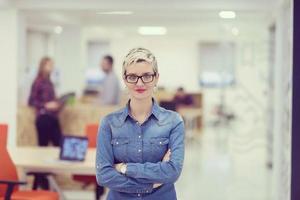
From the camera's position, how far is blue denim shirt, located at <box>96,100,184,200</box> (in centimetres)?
260

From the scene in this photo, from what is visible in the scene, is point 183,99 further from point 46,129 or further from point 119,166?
point 119,166

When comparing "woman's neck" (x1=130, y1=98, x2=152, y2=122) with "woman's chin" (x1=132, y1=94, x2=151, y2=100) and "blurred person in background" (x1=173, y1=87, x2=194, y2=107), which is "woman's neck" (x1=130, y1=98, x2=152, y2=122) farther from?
"blurred person in background" (x1=173, y1=87, x2=194, y2=107)

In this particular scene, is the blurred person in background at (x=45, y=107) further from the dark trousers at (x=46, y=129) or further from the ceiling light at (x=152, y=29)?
the ceiling light at (x=152, y=29)

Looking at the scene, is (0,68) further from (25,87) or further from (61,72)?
(61,72)

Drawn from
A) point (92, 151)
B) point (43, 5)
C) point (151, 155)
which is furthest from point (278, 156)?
point (151, 155)

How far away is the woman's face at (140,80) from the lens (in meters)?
2.60

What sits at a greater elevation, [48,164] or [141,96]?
[141,96]

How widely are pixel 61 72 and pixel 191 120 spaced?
3.36 meters

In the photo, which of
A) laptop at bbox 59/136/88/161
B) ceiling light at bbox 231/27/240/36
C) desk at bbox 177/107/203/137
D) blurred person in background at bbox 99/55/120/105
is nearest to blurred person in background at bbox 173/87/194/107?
desk at bbox 177/107/203/137

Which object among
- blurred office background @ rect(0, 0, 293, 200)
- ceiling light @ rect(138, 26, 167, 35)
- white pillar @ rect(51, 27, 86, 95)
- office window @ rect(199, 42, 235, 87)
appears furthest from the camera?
office window @ rect(199, 42, 235, 87)

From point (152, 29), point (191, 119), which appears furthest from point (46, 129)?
point (152, 29)

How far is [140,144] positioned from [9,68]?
17.7 ft

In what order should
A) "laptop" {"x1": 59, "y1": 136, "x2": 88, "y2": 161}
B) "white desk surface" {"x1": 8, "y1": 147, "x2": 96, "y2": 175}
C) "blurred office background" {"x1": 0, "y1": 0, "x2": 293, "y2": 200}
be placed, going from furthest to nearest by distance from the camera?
"blurred office background" {"x1": 0, "y1": 0, "x2": 293, "y2": 200} < "laptop" {"x1": 59, "y1": 136, "x2": 88, "y2": 161} < "white desk surface" {"x1": 8, "y1": 147, "x2": 96, "y2": 175}

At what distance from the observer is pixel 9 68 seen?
762 centimetres
